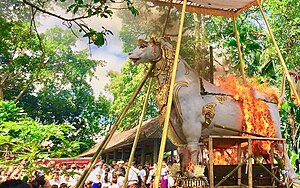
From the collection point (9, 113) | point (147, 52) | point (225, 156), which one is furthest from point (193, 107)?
point (9, 113)

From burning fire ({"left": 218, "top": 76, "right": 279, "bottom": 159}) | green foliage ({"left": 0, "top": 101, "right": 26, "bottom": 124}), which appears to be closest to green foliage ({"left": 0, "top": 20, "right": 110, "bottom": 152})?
green foliage ({"left": 0, "top": 101, "right": 26, "bottom": 124})

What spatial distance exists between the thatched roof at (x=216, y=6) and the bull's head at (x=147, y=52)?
1.39 metres

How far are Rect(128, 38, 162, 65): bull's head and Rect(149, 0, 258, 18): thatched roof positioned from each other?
1.39 meters

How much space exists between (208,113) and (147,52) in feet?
4.54

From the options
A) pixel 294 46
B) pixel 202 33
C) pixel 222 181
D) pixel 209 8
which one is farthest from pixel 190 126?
pixel 202 33

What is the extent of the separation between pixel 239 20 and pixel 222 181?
12.5 m

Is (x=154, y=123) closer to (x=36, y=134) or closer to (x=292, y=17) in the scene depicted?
(x=292, y=17)

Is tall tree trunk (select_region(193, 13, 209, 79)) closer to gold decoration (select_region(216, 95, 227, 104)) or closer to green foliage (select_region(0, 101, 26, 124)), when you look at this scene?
green foliage (select_region(0, 101, 26, 124))

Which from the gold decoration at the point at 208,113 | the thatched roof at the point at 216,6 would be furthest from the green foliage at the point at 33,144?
the thatched roof at the point at 216,6

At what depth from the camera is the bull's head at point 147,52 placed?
634cm

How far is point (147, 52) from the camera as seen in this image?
634 centimetres

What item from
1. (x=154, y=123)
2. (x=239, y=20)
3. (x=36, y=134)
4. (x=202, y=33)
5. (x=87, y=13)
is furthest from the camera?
(x=154, y=123)

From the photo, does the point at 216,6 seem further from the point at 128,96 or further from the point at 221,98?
the point at 128,96

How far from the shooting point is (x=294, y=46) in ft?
48.1
